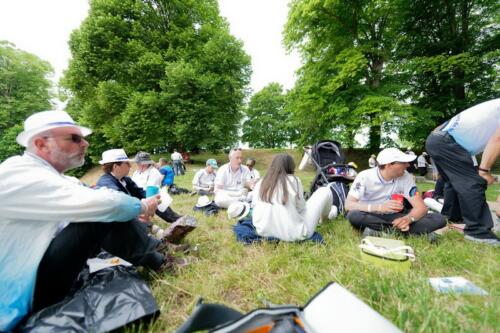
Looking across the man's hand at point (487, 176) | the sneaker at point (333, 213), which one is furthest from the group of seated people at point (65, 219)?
the sneaker at point (333, 213)

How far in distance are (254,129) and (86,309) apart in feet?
121

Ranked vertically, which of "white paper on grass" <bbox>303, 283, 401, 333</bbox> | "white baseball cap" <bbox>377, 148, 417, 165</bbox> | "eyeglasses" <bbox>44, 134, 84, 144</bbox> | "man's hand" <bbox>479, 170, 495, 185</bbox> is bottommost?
"white paper on grass" <bbox>303, 283, 401, 333</bbox>

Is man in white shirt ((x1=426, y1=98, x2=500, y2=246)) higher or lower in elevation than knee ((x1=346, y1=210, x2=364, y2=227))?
higher

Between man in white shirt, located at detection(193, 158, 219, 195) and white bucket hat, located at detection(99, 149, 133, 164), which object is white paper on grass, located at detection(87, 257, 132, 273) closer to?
white bucket hat, located at detection(99, 149, 133, 164)

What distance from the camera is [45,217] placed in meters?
1.38

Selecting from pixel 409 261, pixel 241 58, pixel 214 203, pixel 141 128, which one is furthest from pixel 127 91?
pixel 409 261

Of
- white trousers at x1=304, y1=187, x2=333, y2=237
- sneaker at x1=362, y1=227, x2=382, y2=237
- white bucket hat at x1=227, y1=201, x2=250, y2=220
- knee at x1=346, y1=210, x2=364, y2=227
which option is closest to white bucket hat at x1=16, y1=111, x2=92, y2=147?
white bucket hat at x1=227, y1=201, x2=250, y2=220

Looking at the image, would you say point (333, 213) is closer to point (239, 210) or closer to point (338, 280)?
point (239, 210)

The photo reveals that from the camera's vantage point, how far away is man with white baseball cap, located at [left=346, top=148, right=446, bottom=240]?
2.82m

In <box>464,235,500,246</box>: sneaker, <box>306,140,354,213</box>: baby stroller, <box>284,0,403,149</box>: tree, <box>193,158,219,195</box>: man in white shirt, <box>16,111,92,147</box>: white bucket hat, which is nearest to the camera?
<box>16,111,92,147</box>: white bucket hat

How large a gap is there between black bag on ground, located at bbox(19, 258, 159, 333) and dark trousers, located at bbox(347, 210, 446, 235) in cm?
263

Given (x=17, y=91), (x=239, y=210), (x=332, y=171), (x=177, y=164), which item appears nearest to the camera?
(x=239, y=210)

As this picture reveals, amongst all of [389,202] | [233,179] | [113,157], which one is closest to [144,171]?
[233,179]

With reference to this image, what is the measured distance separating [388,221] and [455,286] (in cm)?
→ 131
